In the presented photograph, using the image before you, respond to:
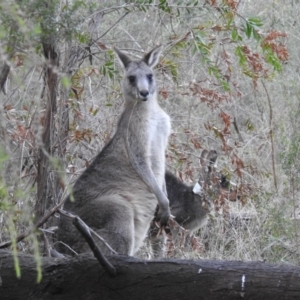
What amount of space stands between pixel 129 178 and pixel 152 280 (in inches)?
111

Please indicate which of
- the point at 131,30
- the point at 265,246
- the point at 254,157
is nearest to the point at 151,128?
the point at 265,246

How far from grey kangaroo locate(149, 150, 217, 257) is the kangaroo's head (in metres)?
1.12

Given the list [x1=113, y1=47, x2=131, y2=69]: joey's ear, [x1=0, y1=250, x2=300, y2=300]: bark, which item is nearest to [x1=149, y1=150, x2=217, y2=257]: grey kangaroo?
[x1=113, y1=47, x2=131, y2=69]: joey's ear

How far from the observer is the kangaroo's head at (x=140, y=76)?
268 inches

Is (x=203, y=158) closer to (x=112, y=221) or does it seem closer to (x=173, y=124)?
(x=173, y=124)

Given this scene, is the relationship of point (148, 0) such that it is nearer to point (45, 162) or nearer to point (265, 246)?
point (45, 162)

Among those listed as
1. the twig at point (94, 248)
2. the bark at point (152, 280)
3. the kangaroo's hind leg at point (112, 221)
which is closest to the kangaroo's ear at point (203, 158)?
the kangaroo's hind leg at point (112, 221)

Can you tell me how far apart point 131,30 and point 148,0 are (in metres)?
5.20

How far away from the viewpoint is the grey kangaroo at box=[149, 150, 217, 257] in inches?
309

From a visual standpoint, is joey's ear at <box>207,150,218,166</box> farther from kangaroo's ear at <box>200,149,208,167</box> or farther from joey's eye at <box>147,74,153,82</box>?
joey's eye at <box>147,74,153,82</box>

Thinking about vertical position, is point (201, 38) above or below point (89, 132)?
above

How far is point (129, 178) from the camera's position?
22.0 feet

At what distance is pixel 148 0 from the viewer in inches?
244

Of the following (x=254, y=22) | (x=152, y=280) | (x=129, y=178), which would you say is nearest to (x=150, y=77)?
(x=129, y=178)
